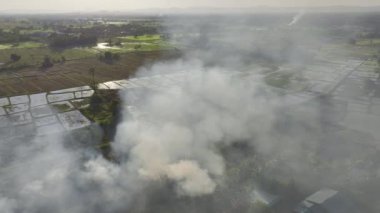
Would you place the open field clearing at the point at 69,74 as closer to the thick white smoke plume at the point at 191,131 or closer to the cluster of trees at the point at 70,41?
the thick white smoke plume at the point at 191,131

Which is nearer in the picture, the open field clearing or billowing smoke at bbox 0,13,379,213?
billowing smoke at bbox 0,13,379,213

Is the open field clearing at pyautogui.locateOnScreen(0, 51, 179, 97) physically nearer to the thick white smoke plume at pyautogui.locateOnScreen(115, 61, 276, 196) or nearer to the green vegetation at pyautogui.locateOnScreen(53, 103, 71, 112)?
the green vegetation at pyautogui.locateOnScreen(53, 103, 71, 112)

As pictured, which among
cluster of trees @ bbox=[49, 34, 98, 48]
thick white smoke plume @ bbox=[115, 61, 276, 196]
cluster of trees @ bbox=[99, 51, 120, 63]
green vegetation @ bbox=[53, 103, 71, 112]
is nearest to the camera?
thick white smoke plume @ bbox=[115, 61, 276, 196]

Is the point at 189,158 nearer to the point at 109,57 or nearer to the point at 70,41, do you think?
the point at 109,57

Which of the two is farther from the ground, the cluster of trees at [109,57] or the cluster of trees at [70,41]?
the cluster of trees at [70,41]

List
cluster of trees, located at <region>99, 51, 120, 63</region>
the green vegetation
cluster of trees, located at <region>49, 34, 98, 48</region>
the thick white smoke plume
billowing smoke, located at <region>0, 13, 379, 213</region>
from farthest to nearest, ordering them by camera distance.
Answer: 1. cluster of trees, located at <region>49, 34, 98, 48</region>
2. cluster of trees, located at <region>99, 51, 120, 63</region>
3. the green vegetation
4. the thick white smoke plume
5. billowing smoke, located at <region>0, 13, 379, 213</region>

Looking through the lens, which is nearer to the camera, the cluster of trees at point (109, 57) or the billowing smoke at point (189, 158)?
the billowing smoke at point (189, 158)

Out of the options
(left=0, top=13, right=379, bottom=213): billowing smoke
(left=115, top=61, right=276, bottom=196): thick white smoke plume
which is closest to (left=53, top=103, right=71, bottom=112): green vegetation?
(left=0, top=13, right=379, bottom=213): billowing smoke

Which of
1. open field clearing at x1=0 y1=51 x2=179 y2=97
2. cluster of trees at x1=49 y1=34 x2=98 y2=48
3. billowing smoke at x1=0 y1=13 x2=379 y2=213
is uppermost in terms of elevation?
cluster of trees at x1=49 y1=34 x2=98 y2=48

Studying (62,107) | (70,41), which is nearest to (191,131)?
(62,107)

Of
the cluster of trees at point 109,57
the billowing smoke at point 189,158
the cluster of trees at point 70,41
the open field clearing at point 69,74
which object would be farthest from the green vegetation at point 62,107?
the cluster of trees at point 70,41

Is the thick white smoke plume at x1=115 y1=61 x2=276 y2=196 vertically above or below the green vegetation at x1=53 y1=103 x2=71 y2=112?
above

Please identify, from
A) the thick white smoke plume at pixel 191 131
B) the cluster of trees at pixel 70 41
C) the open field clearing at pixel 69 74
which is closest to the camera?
the thick white smoke plume at pixel 191 131
